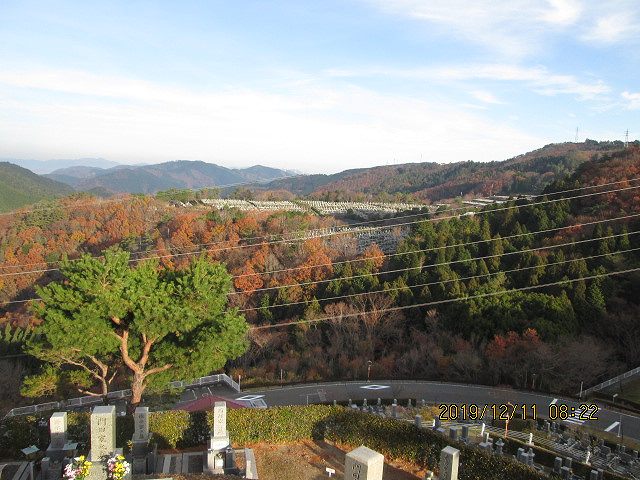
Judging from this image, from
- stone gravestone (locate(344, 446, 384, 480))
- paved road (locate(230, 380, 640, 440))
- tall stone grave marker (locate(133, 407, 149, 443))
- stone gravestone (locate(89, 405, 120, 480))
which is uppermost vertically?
stone gravestone (locate(344, 446, 384, 480))

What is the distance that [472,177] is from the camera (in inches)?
2655

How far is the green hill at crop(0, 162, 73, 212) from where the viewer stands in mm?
69812

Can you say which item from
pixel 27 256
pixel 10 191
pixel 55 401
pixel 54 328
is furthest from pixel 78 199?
pixel 54 328

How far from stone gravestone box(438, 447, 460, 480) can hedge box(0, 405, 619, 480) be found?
61 centimetres

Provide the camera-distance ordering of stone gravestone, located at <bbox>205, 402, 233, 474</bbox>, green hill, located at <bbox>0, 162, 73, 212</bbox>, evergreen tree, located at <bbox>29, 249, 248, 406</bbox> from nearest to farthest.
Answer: stone gravestone, located at <bbox>205, 402, 233, 474</bbox>
evergreen tree, located at <bbox>29, 249, 248, 406</bbox>
green hill, located at <bbox>0, 162, 73, 212</bbox>

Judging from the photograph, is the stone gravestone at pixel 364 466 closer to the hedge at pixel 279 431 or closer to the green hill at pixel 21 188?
the hedge at pixel 279 431

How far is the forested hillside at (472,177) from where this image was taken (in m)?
54.5

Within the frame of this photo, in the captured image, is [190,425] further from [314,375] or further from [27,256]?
[27,256]

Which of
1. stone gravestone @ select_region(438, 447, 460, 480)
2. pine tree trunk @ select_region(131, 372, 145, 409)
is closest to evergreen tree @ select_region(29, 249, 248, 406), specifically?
pine tree trunk @ select_region(131, 372, 145, 409)

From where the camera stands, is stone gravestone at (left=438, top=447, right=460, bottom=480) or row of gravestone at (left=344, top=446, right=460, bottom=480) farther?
stone gravestone at (left=438, top=447, right=460, bottom=480)

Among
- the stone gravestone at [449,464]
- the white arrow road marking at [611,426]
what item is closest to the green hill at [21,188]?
the white arrow road marking at [611,426]

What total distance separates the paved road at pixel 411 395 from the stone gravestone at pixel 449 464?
26.1 ft

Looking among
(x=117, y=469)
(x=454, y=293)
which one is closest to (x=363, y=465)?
(x=117, y=469)

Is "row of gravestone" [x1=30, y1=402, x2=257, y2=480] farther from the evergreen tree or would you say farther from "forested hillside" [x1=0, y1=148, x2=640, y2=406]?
"forested hillside" [x1=0, y1=148, x2=640, y2=406]
